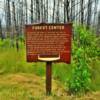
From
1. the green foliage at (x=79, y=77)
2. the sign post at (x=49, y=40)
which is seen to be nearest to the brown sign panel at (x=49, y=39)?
the sign post at (x=49, y=40)

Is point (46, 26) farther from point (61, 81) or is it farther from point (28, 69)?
point (28, 69)

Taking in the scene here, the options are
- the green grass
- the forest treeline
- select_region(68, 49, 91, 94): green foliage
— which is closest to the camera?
select_region(68, 49, 91, 94): green foliage

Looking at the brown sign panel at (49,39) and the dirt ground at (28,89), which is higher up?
the brown sign panel at (49,39)

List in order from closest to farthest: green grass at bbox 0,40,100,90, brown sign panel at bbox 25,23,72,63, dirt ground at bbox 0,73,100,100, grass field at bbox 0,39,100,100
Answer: dirt ground at bbox 0,73,100,100, brown sign panel at bbox 25,23,72,63, grass field at bbox 0,39,100,100, green grass at bbox 0,40,100,90

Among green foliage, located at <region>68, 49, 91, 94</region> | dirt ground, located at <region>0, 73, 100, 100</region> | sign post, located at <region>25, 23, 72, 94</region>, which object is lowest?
dirt ground, located at <region>0, 73, 100, 100</region>

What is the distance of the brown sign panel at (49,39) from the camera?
8.05 metres

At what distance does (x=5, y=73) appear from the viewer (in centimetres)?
1186

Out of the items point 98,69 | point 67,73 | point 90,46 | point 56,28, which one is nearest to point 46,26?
point 56,28

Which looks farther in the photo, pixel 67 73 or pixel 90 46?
pixel 67 73

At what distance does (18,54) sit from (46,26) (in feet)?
17.8

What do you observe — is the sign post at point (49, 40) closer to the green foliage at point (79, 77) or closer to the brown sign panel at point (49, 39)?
the brown sign panel at point (49, 39)

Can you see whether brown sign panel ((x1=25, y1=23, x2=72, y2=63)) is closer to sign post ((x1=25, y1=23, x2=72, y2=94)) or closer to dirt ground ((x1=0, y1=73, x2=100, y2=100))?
sign post ((x1=25, y1=23, x2=72, y2=94))

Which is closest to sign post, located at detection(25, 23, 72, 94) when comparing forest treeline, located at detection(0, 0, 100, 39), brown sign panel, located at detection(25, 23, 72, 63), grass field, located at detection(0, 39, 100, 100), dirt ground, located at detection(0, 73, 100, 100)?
brown sign panel, located at detection(25, 23, 72, 63)

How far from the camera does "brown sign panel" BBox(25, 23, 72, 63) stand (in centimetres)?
805
